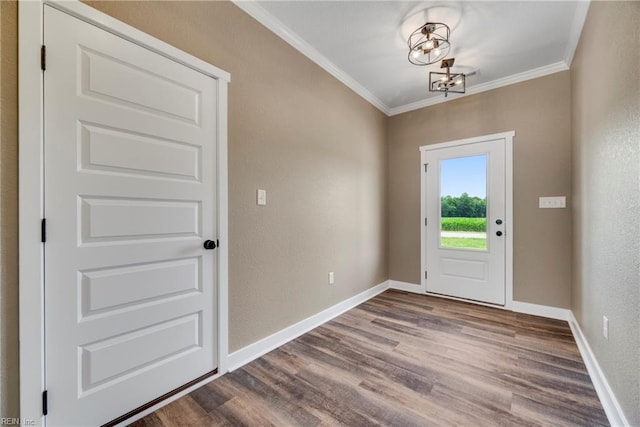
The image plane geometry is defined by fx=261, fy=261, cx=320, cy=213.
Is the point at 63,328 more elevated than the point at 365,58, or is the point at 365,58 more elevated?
the point at 365,58

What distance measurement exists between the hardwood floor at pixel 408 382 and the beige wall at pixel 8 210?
0.64m

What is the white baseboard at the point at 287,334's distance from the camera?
76.5 inches

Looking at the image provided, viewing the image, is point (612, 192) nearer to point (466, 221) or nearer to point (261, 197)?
point (466, 221)

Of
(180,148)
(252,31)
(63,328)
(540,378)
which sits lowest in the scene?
(540,378)

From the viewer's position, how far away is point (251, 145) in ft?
6.63

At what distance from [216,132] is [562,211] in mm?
3457

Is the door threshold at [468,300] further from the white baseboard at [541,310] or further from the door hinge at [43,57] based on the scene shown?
the door hinge at [43,57]

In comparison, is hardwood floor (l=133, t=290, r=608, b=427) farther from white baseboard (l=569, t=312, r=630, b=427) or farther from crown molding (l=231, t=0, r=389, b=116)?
crown molding (l=231, t=0, r=389, b=116)

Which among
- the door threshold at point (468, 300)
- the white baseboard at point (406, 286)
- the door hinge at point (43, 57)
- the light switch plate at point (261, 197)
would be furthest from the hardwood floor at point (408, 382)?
the door hinge at point (43, 57)

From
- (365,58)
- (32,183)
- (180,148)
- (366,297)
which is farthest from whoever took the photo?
(366,297)

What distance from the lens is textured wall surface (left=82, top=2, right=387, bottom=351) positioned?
5.96ft

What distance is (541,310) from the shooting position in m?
2.87

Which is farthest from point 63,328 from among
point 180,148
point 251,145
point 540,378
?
point 540,378

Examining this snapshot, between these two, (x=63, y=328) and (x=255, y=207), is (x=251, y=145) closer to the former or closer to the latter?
(x=255, y=207)
